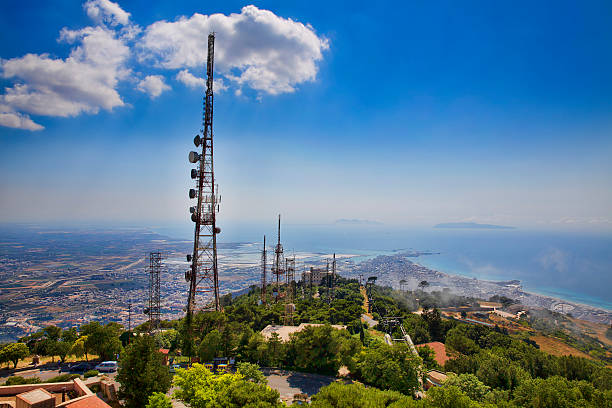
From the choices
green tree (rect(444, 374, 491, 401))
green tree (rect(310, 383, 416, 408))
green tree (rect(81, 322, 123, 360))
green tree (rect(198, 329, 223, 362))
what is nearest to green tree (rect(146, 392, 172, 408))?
green tree (rect(310, 383, 416, 408))

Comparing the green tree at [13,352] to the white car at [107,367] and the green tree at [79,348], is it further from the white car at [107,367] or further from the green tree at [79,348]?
the white car at [107,367]

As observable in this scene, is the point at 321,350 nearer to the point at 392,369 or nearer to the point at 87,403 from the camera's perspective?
the point at 392,369

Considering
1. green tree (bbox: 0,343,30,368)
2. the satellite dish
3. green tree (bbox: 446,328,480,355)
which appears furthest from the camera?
green tree (bbox: 446,328,480,355)

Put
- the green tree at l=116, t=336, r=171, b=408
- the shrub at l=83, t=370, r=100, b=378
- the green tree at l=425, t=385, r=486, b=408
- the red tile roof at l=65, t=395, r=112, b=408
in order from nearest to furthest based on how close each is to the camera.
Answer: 1. the red tile roof at l=65, t=395, r=112, b=408
2. the green tree at l=425, t=385, r=486, b=408
3. the green tree at l=116, t=336, r=171, b=408
4. the shrub at l=83, t=370, r=100, b=378

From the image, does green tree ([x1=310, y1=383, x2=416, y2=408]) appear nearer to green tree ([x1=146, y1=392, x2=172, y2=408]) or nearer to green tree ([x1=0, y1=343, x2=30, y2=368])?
green tree ([x1=146, y1=392, x2=172, y2=408])

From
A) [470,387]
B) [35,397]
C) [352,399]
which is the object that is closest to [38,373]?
[35,397]

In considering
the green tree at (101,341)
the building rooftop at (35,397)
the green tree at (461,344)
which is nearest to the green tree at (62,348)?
the green tree at (101,341)

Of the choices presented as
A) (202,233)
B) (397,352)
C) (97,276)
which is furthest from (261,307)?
(97,276)
